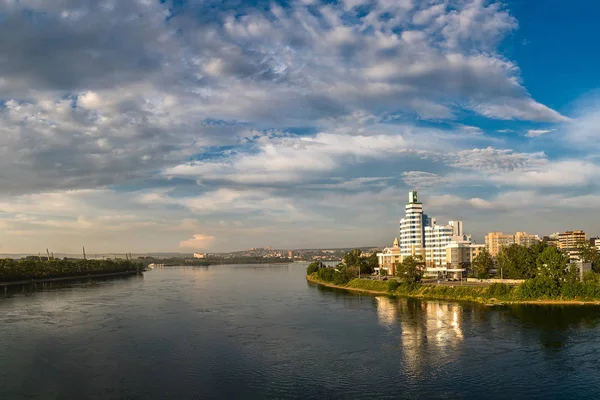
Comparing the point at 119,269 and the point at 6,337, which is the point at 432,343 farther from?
the point at 119,269

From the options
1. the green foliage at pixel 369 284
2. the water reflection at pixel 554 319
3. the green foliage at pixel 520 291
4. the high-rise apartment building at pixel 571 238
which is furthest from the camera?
the high-rise apartment building at pixel 571 238

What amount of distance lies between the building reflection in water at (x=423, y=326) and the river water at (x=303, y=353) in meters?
0.12

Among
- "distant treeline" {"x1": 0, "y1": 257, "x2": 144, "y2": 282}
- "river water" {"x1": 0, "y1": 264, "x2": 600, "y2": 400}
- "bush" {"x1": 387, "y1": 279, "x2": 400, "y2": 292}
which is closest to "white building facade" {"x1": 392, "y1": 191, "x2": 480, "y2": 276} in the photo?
"bush" {"x1": 387, "y1": 279, "x2": 400, "y2": 292}

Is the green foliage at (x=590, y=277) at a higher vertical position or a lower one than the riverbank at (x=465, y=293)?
higher

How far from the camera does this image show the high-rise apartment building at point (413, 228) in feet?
267

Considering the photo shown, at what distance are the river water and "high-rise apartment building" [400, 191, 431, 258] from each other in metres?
35.8

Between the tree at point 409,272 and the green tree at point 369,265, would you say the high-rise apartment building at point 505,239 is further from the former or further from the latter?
the tree at point 409,272

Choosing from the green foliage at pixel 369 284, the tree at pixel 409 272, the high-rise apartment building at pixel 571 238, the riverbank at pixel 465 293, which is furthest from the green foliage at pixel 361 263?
the high-rise apartment building at pixel 571 238

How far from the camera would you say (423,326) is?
34625 millimetres

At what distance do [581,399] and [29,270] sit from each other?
9222 centimetres

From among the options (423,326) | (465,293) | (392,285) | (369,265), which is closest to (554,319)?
(423,326)

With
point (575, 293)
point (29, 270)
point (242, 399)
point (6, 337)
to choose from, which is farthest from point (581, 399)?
point (29, 270)

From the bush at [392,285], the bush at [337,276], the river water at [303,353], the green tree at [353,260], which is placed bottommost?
the bush at [337,276]

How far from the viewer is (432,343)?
29.1 meters
